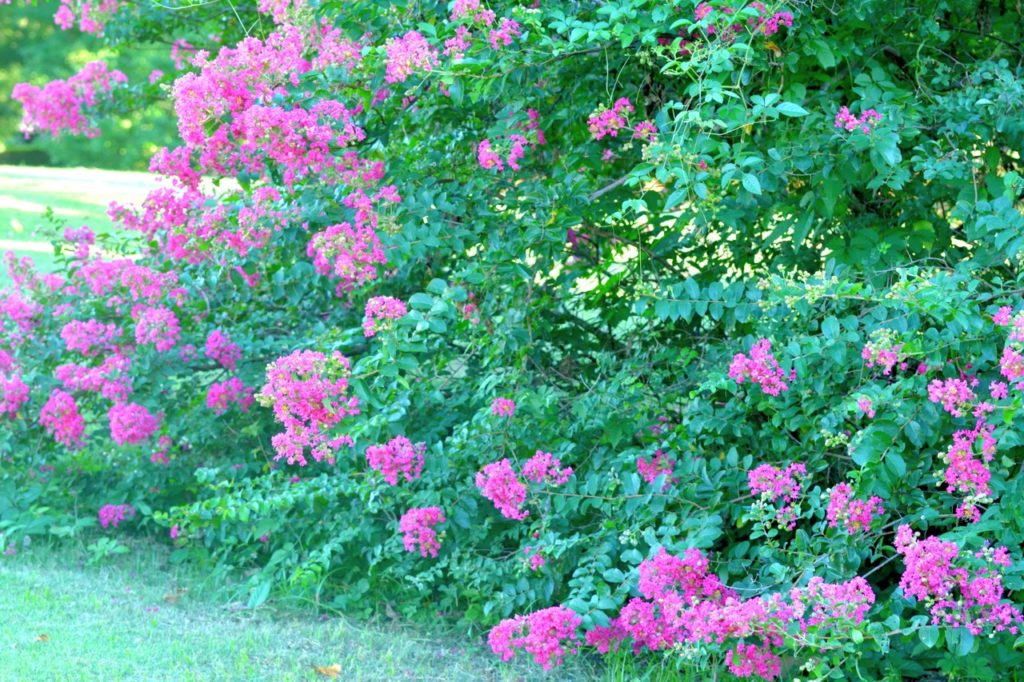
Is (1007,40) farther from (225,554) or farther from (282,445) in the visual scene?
(225,554)

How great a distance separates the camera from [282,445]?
151 inches

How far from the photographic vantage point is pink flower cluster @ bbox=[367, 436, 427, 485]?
13.2 ft

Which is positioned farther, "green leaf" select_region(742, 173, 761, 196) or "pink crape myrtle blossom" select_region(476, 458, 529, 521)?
"pink crape myrtle blossom" select_region(476, 458, 529, 521)

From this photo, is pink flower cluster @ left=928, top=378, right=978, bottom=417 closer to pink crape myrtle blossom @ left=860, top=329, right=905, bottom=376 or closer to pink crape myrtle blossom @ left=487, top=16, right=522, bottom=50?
pink crape myrtle blossom @ left=860, top=329, right=905, bottom=376

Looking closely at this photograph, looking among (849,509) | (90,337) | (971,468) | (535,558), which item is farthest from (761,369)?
(90,337)

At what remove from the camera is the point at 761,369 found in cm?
341

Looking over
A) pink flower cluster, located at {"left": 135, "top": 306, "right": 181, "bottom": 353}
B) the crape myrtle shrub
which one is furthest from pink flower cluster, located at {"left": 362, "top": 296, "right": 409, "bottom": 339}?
pink flower cluster, located at {"left": 135, "top": 306, "right": 181, "bottom": 353}

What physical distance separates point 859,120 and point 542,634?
1.84 m

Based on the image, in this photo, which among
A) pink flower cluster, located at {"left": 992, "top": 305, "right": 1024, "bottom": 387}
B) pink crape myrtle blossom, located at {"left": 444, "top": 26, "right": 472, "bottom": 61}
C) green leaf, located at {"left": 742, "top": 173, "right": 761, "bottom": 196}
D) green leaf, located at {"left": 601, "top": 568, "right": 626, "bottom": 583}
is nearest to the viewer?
pink flower cluster, located at {"left": 992, "top": 305, "right": 1024, "bottom": 387}

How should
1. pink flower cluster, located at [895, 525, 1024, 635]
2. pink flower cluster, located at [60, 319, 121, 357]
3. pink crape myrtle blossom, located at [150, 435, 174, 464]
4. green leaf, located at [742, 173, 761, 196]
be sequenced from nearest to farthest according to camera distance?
pink flower cluster, located at [895, 525, 1024, 635]
green leaf, located at [742, 173, 761, 196]
pink flower cluster, located at [60, 319, 121, 357]
pink crape myrtle blossom, located at [150, 435, 174, 464]

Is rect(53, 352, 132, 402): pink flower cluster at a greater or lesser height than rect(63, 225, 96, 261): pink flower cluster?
lesser

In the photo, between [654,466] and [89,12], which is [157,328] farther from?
[654,466]

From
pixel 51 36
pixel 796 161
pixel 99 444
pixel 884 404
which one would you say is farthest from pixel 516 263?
pixel 51 36

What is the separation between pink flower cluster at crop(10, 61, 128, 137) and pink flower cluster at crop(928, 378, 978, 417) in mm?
4249
